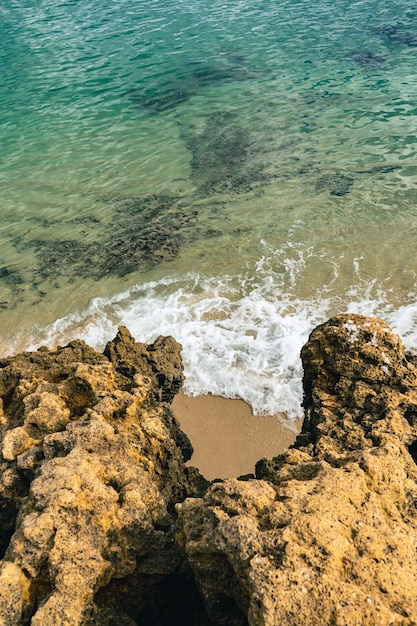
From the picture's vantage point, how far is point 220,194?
44.3 feet

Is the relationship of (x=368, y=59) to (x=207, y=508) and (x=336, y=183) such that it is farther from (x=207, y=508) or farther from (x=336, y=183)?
(x=207, y=508)

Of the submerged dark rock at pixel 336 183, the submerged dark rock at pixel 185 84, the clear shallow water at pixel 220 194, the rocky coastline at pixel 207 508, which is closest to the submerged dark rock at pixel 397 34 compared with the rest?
the clear shallow water at pixel 220 194

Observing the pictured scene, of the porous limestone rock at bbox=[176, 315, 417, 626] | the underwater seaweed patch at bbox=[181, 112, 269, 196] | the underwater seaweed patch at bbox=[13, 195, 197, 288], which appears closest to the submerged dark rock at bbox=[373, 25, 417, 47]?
the underwater seaweed patch at bbox=[181, 112, 269, 196]

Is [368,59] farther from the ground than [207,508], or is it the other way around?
[207,508]

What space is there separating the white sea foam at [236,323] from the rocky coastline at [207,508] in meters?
2.55

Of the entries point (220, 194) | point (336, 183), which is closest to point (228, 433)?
point (220, 194)

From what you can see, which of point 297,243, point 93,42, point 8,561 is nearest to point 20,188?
point 297,243

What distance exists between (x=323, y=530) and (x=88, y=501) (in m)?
1.83

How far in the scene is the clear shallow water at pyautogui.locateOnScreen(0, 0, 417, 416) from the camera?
30.9ft

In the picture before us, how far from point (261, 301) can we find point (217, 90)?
14075 mm

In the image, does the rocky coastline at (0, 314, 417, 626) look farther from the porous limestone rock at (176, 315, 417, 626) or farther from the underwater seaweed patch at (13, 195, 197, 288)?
the underwater seaweed patch at (13, 195, 197, 288)

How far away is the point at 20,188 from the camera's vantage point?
15195mm

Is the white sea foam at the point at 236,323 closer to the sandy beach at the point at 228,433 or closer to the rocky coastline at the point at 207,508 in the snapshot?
the sandy beach at the point at 228,433

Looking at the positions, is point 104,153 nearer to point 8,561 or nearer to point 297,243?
point 297,243
